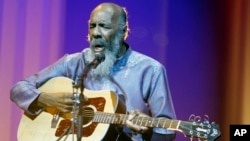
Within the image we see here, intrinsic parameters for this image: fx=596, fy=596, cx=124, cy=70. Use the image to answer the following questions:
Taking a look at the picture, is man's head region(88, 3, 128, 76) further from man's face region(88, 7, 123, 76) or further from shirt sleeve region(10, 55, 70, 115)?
shirt sleeve region(10, 55, 70, 115)

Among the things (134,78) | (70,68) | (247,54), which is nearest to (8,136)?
(70,68)

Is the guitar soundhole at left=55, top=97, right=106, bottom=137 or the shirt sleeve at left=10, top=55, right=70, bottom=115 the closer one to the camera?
the guitar soundhole at left=55, top=97, right=106, bottom=137

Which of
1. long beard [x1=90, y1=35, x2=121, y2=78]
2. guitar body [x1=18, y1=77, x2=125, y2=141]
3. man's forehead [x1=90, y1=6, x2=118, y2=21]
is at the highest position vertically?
man's forehead [x1=90, y1=6, x2=118, y2=21]

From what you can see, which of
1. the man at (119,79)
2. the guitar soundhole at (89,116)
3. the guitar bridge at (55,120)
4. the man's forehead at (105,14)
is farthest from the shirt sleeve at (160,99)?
the guitar bridge at (55,120)

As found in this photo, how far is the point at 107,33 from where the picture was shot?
140 inches

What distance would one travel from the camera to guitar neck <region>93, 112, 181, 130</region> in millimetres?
3023

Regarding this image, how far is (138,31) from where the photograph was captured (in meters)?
4.56

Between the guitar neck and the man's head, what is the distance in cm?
39

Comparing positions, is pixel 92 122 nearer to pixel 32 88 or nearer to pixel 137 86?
pixel 137 86

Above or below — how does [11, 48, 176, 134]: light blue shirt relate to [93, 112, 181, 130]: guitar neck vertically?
above

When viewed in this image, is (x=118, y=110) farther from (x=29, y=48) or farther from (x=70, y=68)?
(x=29, y=48)

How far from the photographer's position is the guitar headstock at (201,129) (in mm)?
2869

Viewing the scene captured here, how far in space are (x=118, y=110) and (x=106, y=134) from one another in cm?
15

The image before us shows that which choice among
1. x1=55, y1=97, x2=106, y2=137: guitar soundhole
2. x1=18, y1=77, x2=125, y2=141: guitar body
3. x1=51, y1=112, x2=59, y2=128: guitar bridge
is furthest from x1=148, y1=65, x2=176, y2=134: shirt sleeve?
x1=51, y1=112, x2=59, y2=128: guitar bridge
